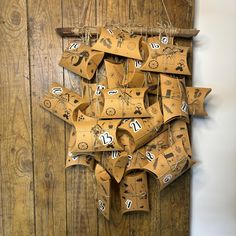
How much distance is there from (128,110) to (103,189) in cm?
28

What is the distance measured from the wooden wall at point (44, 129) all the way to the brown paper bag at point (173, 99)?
0.61 feet

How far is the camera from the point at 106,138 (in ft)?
3.09

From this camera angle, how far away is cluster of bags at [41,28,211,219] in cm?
96

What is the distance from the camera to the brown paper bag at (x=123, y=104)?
956 millimetres

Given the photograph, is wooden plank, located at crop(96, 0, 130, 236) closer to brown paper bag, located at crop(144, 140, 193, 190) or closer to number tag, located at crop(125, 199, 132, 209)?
number tag, located at crop(125, 199, 132, 209)

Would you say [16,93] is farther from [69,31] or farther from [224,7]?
[224,7]

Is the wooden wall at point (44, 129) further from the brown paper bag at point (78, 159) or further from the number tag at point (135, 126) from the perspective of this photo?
the number tag at point (135, 126)

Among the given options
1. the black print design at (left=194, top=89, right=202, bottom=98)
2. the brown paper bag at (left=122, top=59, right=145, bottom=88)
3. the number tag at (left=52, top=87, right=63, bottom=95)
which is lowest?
the black print design at (left=194, top=89, right=202, bottom=98)

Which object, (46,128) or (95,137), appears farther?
(46,128)

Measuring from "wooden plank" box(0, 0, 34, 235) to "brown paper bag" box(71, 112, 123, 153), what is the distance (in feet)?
0.72

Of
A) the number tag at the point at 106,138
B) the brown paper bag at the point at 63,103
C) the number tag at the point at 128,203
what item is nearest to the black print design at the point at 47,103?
the brown paper bag at the point at 63,103

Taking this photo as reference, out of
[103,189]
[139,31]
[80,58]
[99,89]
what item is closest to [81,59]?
[80,58]

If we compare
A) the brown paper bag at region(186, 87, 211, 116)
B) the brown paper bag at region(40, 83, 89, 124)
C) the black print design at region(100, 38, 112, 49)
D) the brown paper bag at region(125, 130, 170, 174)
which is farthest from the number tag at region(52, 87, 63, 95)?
the brown paper bag at region(186, 87, 211, 116)

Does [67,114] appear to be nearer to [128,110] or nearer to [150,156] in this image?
[128,110]
